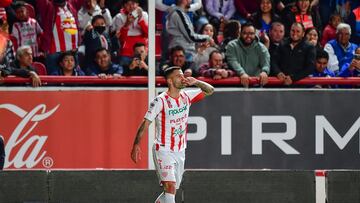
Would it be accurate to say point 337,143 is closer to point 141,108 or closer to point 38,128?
point 141,108

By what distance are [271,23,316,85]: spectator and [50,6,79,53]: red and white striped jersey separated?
3.02 m

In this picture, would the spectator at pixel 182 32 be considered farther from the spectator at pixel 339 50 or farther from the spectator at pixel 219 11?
the spectator at pixel 339 50

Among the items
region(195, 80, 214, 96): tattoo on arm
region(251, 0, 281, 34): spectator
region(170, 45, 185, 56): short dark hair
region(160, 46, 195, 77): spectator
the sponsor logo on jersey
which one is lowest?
the sponsor logo on jersey

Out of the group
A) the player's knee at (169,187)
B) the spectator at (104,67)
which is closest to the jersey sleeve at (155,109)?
the player's knee at (169,187)

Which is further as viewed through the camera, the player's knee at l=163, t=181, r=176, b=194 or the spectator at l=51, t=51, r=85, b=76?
the spectator at l=51, t=51, r=85, b=76

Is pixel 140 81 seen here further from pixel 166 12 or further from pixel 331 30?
pixel 331 30

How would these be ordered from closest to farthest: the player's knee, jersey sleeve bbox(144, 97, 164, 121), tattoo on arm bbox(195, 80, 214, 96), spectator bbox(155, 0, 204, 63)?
the player's knee < jersey sleeve bbox(144, 97, 164, 121) < tattoo on arm bbox(195, 80, 214, 96) < spectator bbox(155, 0, 204, 63)

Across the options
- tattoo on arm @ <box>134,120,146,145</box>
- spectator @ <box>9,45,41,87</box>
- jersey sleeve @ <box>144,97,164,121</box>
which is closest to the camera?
tattoo on arm @ <box>134,120,146,145</box>

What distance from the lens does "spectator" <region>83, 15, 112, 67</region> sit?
1378 centimetres

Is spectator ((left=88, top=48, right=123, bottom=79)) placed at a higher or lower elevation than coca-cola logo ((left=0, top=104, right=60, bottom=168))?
higher

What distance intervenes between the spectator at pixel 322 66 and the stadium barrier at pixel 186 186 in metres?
2.42

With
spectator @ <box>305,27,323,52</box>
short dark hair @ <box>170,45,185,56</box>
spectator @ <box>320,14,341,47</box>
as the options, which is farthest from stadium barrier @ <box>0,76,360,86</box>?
spectator @ <box>320,14,341,47</box>

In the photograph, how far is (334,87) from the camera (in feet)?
46.9

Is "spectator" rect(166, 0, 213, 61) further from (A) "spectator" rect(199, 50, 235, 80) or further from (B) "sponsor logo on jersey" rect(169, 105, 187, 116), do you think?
(B) "sponsor logo on jersey" rect(169, 105, 187, 116)
